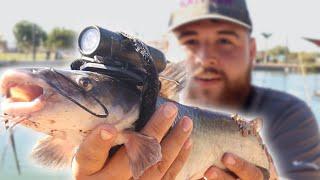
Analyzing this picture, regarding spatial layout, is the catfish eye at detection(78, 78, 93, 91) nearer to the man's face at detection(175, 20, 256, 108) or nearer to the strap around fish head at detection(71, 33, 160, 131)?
the strap around fish head at detection(71, 33, 160, 131)

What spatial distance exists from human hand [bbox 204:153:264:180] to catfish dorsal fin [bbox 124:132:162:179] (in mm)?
525

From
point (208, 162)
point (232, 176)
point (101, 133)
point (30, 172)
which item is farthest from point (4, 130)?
point (30, 172)

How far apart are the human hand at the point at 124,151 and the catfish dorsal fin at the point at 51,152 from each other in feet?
0.13

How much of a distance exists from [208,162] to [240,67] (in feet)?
4.27

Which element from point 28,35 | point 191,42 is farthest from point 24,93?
point 28,35

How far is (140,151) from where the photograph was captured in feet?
4.74

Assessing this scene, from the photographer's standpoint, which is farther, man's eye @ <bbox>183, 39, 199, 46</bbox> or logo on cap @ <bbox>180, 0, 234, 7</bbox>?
logo on cap @ <bbox>180, 0, 234, 7</bbox>

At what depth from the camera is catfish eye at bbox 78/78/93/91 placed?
1.33 m

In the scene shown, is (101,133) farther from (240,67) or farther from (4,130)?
(240,67)

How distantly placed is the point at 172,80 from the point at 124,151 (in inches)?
11.5

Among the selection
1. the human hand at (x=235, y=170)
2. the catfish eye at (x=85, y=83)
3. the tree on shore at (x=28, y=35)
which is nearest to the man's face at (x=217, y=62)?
the human hand at (x=235, y=170)

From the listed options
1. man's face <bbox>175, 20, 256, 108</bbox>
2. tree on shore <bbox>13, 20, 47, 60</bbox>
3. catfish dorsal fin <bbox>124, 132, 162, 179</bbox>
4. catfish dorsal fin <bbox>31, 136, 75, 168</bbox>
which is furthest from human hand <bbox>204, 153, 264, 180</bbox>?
tree on shore <bbox>13, 20, 47, 60</bbox>

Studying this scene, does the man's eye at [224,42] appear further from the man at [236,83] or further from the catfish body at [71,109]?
the catfish body at [71,109]

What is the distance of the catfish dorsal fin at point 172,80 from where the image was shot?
166 cm
